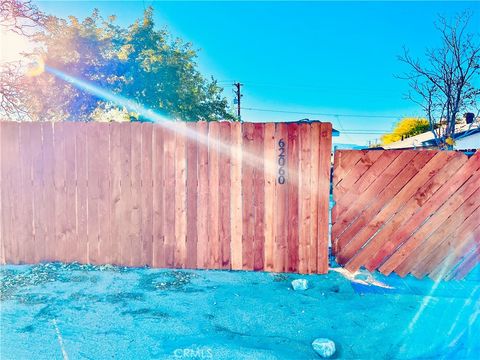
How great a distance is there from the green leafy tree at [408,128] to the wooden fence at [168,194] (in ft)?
141

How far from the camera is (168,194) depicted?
4484mm

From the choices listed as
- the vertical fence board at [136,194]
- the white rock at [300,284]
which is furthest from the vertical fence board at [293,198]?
the vertical fence board at [136,194]

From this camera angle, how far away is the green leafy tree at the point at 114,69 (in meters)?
12.0

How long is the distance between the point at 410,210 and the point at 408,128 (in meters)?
47.4

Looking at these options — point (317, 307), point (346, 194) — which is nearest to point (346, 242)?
point (346, 194)

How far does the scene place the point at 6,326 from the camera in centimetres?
307

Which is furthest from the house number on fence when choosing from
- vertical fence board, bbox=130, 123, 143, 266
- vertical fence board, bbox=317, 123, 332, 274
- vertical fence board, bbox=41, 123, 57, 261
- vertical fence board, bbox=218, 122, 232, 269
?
vertical fence board, bbox=41, 123, 57, 261

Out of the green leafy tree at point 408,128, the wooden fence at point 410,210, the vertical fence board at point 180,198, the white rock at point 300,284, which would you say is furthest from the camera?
the green leafy tree at point 408,128

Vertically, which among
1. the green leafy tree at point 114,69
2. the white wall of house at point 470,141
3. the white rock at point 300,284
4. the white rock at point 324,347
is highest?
the green leafy tree at point 114,69

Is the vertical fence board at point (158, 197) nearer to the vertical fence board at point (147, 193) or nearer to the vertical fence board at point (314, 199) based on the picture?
the vertical fence board at point (147, 193)

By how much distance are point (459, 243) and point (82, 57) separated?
505 inches

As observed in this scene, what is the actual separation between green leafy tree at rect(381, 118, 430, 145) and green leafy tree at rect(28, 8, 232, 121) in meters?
36.4

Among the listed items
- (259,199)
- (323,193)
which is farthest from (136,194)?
(323,193)

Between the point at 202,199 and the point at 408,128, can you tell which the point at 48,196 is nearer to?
the point at 202,199
